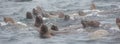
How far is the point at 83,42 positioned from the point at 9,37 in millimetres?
4402

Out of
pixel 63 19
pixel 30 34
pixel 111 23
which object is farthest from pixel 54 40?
pixel 63 19

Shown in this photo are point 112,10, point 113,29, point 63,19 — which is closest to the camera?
point 113,29

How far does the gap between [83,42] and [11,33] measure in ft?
16.9

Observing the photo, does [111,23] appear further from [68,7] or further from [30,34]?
[68,7]

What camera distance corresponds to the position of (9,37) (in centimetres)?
2200

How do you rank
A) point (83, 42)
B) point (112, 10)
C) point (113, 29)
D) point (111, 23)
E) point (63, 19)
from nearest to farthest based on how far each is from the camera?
point (83, 42) < point (113, 29) < point (111, 23) < point (63, 19) < point (112, 10)

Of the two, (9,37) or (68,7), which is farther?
(68,7)

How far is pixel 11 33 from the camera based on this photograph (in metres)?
23.1

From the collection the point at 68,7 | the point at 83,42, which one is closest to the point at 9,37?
the point at 83,42

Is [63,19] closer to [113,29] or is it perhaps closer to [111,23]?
[111,23]

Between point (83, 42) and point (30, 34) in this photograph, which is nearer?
point (83, 42)

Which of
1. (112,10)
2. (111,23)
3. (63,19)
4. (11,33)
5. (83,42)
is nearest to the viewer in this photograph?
(83,42)

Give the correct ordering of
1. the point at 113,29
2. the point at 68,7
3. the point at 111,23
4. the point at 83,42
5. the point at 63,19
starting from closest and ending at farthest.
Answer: the point at 83,42 < the point at 113,29 < the point at 111,23 < the point at 63,19 < the point at 68,7

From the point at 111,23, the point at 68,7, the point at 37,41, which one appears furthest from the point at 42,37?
the point at 68,7
